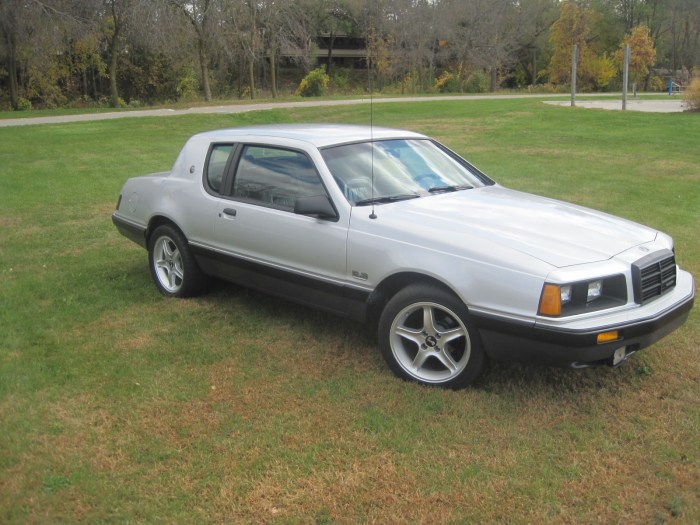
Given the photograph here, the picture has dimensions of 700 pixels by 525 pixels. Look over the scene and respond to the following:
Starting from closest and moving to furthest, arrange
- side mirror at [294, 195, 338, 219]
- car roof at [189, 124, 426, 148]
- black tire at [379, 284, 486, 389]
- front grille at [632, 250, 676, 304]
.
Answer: front grille at [632, 250, 676, 304] → black tire at [379, 284, 486, 389] → side mirror at [294, 195, 338, 219] → car roof at [189, 124, 426, 148]

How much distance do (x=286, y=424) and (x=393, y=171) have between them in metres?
2.05

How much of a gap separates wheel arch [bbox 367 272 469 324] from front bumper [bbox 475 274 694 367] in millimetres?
444

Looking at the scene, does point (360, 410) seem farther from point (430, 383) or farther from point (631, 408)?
point (631, 408)

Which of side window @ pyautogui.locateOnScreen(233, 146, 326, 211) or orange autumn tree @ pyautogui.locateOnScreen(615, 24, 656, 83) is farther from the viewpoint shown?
orange autumn tree @ pyautogui.locateOnScreen(615, 24, 656, 83)

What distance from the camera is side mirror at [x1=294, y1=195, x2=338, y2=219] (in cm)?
436

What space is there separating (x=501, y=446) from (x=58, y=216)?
799cm

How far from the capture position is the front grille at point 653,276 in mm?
3699

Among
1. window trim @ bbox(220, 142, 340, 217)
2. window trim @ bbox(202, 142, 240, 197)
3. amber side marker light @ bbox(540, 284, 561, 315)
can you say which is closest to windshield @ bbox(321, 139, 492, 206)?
window trim @ bbox(220, 142, 340, 217)

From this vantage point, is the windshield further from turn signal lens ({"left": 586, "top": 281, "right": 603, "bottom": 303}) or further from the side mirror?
turn signal lens ({"left": 586, "top": 281, "right": 603, "bottom": 303})

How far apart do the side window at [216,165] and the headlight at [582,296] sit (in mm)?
2917

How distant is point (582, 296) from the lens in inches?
139

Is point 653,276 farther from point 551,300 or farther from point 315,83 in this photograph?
point 315,83

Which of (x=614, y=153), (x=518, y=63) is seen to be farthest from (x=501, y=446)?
(x=518, y=63)

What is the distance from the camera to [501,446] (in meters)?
3.43
